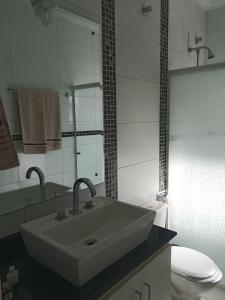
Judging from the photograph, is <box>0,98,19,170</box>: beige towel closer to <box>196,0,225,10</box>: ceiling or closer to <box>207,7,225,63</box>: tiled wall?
<box>196,0,225,10</box>: ceiling

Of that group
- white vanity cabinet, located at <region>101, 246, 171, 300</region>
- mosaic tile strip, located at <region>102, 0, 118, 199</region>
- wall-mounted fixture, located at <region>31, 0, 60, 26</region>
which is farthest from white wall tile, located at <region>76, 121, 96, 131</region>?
white vanity cabinet, located at <region>101, 246, 171, 300</region>

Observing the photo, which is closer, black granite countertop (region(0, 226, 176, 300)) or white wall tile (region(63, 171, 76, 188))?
black granite countertop (region(0, 226, 176, 300))

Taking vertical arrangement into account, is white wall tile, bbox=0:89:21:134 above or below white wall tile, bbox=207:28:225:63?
below

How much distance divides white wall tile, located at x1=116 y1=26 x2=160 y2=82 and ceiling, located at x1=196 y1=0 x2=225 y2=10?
3.40 feet

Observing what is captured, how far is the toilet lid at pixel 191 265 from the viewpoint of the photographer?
1579 millimetres

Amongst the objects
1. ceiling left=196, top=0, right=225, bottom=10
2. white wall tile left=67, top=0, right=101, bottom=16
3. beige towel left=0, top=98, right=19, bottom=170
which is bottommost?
beige towel left=0, top=98, right=19, bottom=170

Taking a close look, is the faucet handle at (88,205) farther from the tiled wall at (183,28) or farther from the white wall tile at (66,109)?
the tiled wall at (183,28)

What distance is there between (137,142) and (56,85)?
821mm

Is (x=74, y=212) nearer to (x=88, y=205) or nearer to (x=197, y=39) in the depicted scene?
(x=88, y=205)

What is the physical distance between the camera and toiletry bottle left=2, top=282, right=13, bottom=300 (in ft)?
→ 2.74

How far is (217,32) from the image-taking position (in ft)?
9.15

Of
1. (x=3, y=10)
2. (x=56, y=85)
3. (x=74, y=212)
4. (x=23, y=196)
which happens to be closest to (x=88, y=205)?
(x=74, y=212)

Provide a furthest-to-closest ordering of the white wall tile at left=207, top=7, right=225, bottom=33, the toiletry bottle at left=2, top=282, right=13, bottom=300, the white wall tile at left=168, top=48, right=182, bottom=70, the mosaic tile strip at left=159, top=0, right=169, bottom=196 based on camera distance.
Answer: the white wall tile at left=207, top=7, right=225, bottom=33, the white wall tile at left=168, top=48, right=182, bottom=70, the mosaic tile strip at left=159, top=0, right=169, bottom=196, the toiletry bottle at left=2, top=282, right=13, bottom=300

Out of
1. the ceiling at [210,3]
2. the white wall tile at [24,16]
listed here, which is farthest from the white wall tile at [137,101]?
the ceiling at [210,3]
